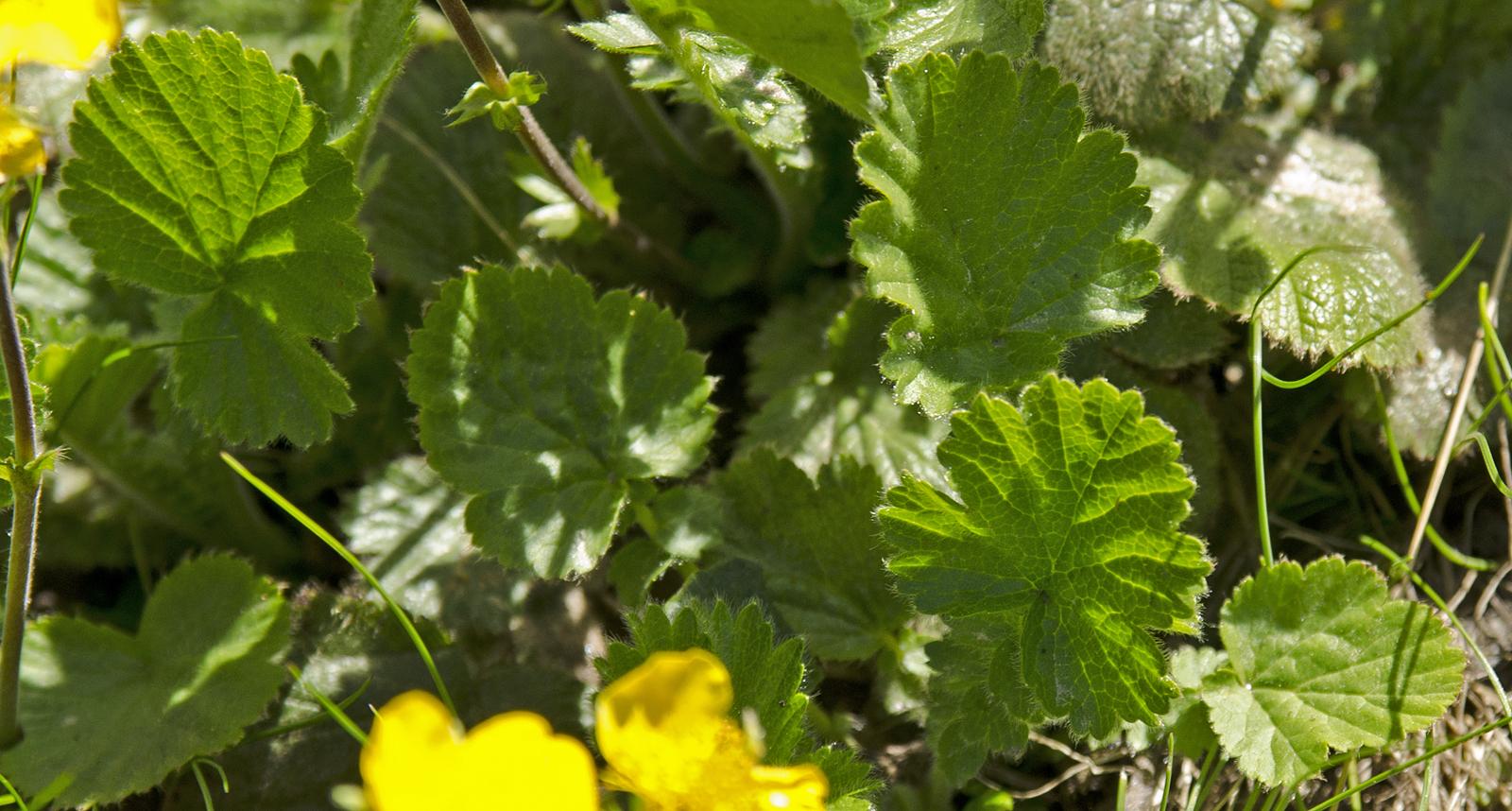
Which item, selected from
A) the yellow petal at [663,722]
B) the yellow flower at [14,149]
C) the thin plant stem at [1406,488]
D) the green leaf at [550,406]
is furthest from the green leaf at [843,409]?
the yellow flower at [14,149]

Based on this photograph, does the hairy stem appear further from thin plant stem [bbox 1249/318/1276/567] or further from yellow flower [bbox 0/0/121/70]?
thin plant stem [bbox 1249/318/1276/567]

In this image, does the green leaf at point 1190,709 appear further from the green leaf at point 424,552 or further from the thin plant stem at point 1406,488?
the green leaf at point 424,552

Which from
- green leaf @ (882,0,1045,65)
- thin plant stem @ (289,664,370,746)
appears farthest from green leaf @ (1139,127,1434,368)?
thin plant stem @ (289,664,370,746)

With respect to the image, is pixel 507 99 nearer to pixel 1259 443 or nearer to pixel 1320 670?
pixel 1259 443

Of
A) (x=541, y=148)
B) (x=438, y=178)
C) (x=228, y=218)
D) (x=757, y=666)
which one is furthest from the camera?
(x=438, y=178)

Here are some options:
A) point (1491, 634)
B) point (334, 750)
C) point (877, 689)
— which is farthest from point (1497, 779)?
point (334, 750)

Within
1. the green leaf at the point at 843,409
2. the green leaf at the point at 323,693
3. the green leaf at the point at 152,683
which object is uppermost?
the green leaf at the point at 843,409

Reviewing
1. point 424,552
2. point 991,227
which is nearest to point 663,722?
point 991,227
